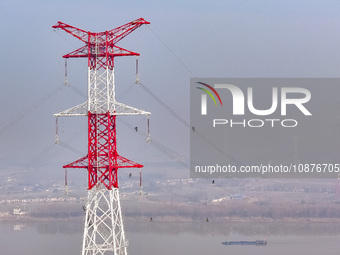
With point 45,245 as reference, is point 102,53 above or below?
above

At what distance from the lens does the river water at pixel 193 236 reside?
59.2m

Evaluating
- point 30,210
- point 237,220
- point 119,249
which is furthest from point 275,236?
point 119,249

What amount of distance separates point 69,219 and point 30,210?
9.97 meters

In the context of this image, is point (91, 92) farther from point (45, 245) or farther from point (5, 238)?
point (5, 238)

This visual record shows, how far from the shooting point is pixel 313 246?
62.9 m

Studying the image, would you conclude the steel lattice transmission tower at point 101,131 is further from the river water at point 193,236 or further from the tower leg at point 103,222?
the river water at point 193,236

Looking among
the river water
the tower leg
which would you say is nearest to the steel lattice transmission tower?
the tower leg

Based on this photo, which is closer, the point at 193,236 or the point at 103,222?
the point at 103,222

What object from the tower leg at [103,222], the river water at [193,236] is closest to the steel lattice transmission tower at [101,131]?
the tower leg at [103,222]

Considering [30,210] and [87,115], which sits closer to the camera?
[87,115]

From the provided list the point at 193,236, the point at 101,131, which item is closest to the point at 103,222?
the point at 101,131

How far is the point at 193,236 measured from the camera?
6875 centimetres

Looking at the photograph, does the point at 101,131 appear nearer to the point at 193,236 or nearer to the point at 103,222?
the point at 103,222

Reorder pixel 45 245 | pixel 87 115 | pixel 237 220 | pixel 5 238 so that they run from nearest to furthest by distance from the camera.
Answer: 1. pixel 87 115
2. pixel 45 245
3. pixel 5 238
4. pixel 237 220
